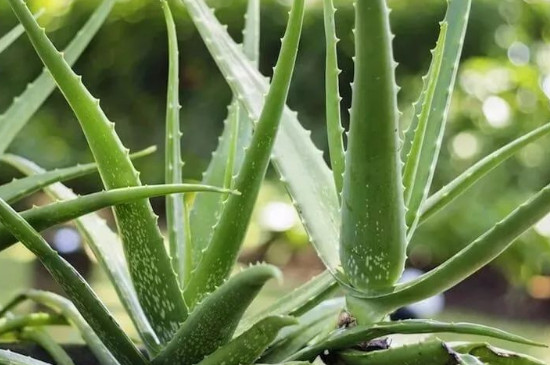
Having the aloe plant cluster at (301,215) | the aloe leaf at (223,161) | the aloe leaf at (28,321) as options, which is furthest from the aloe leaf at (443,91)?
the aloe leaf at (28,321)

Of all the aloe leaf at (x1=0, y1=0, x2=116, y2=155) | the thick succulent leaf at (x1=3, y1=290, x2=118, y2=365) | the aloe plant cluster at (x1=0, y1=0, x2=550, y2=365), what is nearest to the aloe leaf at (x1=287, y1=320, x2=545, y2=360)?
the aloe plant cluster at (x1=0, y1=0, x2=550, y2=365)

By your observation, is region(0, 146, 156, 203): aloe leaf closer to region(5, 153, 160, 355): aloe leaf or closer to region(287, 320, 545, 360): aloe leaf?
region(5, 153, 160, 355): aloe leaf

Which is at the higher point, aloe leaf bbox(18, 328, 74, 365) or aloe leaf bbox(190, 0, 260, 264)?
aloe leaf bbox(190, 0, 260, 264)

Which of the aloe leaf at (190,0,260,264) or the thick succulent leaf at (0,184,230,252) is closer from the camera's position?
the thick succulent leaf at (0,184,230,252)

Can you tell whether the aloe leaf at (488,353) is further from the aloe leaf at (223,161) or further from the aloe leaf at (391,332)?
the aloe leaf at (223,161)

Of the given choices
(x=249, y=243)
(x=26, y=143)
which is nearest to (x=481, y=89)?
(x=249, y=243)

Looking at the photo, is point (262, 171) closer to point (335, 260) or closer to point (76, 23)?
point (335, 260)

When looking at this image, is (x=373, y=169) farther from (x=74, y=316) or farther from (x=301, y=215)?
(x=74, y=316)
